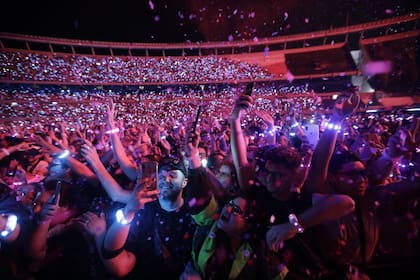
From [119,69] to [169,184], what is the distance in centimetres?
2926

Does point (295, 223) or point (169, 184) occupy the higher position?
point (169, 184)

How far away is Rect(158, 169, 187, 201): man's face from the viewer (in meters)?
2.23

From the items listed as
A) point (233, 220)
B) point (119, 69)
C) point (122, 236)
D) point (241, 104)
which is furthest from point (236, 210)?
point (119, 69)

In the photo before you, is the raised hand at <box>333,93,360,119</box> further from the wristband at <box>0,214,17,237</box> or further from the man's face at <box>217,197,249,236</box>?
the wristband at <box>0,214,17,237</box>

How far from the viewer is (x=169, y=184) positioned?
2.24 metres

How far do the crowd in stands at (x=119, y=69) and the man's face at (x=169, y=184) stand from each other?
25437 mm

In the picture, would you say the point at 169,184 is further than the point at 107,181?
No

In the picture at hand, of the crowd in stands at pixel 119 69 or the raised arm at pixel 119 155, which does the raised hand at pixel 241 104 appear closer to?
the raised arm at pixel 119 155

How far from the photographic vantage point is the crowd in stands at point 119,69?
25.9 metres

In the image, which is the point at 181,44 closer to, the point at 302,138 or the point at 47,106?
the point at 47,106

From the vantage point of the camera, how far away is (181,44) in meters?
31.4

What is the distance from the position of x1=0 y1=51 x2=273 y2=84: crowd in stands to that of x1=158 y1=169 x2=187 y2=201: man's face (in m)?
25.4

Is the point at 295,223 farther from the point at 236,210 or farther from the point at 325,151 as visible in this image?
the point at 325,151

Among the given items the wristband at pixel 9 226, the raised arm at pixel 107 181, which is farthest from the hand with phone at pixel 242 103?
the wristband at pixel 9 226
